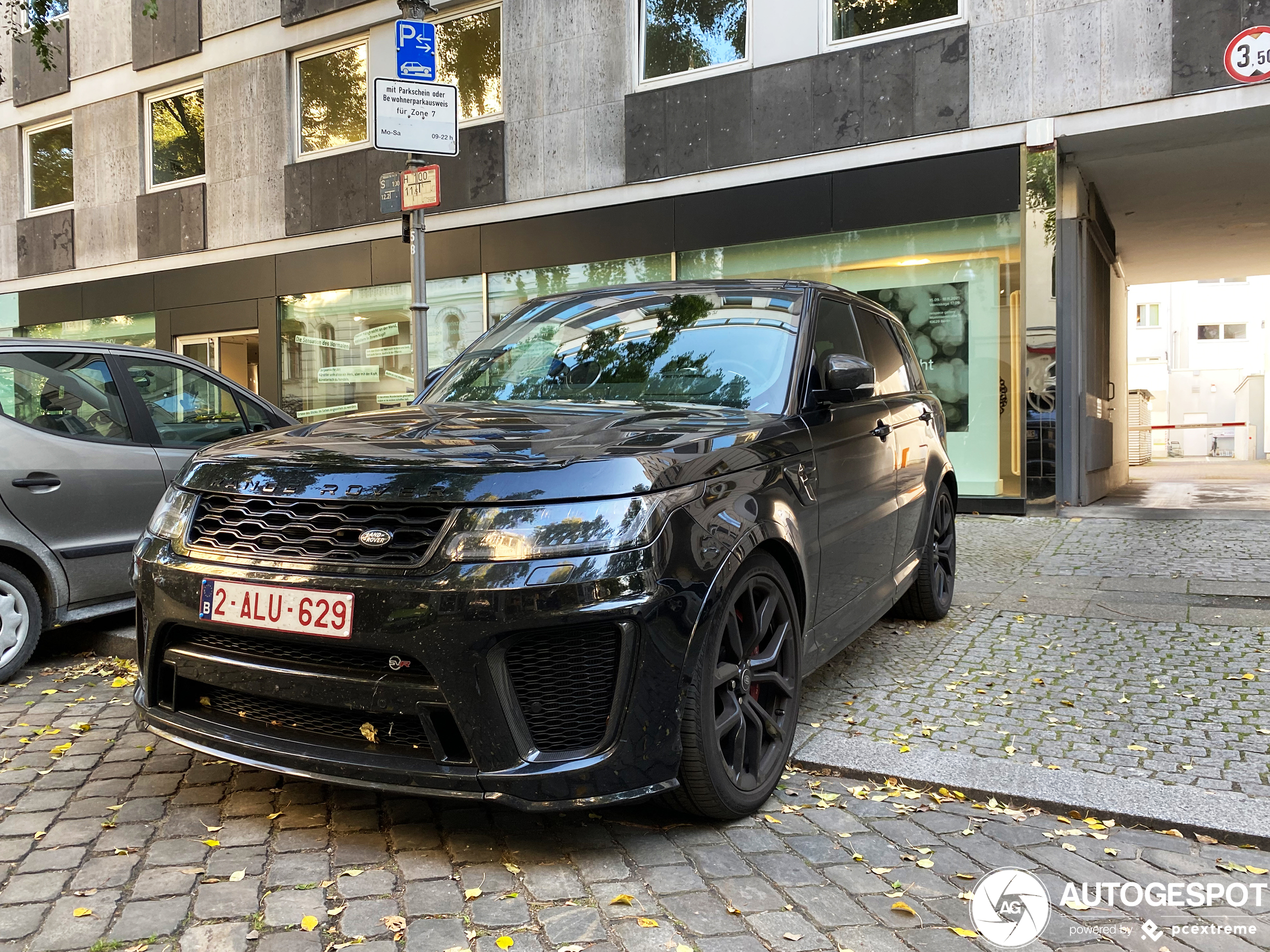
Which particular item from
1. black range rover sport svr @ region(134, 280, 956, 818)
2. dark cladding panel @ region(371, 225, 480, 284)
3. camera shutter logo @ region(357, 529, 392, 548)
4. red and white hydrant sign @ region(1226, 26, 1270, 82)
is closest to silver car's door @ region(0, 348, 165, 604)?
black range rover sport svr @ region(134, 280, 956, 818)

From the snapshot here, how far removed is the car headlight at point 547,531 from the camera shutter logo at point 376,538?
17 centimetres

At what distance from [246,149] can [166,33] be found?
2834 millimetres

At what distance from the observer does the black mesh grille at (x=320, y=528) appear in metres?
2.50

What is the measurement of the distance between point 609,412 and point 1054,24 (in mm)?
8601

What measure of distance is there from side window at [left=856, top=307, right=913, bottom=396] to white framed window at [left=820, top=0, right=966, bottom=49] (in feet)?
20.9

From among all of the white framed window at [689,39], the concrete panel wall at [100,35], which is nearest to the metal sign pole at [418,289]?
the white framed window at [689,39]

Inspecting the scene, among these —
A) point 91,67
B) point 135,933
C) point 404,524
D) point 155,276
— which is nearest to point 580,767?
point 404,524

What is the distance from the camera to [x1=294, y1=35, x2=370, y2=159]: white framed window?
1416 centimetres

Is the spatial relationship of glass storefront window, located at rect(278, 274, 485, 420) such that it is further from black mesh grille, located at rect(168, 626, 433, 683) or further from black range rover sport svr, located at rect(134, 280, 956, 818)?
black mesh grille, located at rect(168, 626, 433, 683)

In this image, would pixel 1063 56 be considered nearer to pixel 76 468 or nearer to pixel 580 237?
pixel 580 237

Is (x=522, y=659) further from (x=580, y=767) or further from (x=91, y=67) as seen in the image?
(x=91, y=67)

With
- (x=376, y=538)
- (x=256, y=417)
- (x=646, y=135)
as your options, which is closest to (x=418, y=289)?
(x=256, y=417)

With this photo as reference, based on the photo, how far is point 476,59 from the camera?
13.2 meters

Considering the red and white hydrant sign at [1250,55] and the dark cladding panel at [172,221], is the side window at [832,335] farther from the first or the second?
the dark cladding panel at [172,221]
